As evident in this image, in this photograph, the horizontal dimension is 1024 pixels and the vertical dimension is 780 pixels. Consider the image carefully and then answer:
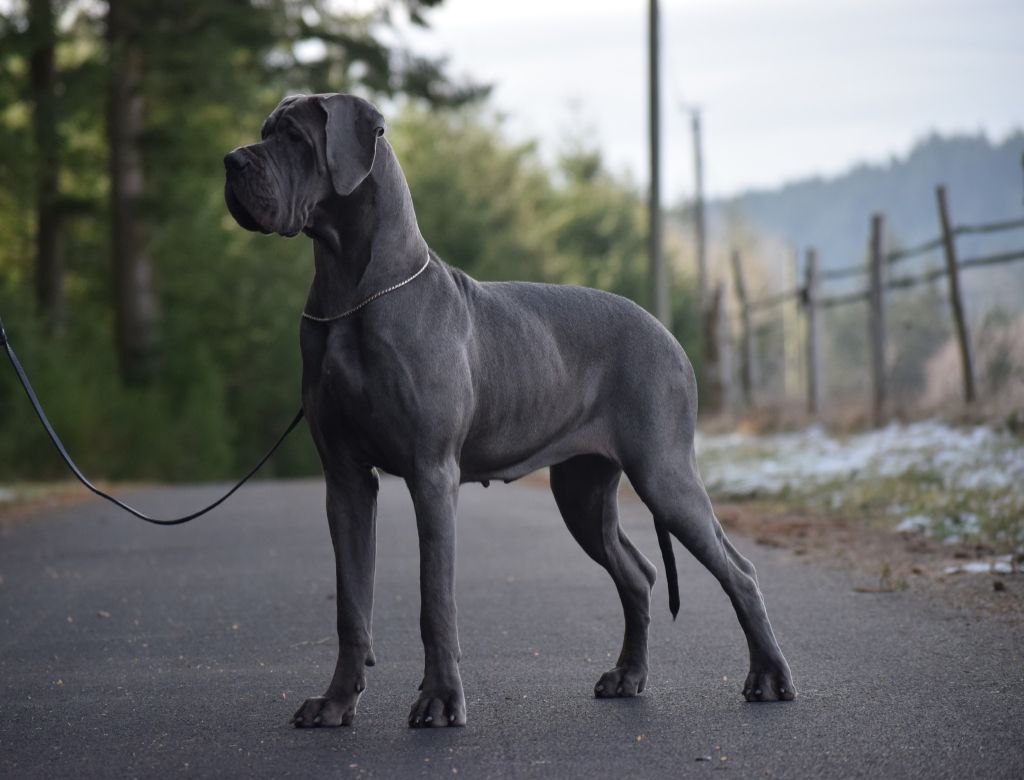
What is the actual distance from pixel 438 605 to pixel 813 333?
58.0 ft

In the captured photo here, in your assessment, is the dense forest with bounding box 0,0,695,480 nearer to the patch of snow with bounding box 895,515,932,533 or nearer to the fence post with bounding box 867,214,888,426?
the fence post with bounding box 867,214,888,426

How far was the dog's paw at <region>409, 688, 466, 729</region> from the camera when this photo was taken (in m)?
4.75

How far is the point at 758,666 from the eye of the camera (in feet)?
17.1

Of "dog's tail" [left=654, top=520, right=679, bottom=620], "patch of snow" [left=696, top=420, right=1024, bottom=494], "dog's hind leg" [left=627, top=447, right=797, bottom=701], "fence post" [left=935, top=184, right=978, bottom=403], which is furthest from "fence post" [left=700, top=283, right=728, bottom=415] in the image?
"dog's hind leg" [left=627, top=447, right=797, bottom=701]

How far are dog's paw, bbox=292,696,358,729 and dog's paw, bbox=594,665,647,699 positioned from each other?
0.99 meters

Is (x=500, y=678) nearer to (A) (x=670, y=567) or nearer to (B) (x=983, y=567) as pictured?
(A) (x=670, y=567)

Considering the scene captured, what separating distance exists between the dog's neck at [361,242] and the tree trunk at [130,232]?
79.2 feet

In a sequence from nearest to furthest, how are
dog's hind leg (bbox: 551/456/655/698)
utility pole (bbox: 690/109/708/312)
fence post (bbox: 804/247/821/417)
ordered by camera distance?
1. dog's hind leg (bbox: 551/456/655/698)
2. fence post (bbox: 804/247/821/417)
3. utility pole (bbox: 690/109/708/312)

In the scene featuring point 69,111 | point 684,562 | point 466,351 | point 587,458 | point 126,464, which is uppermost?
point 69,111

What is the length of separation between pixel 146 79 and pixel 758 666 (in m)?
25.1

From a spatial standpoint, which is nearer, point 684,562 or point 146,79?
point 684,562

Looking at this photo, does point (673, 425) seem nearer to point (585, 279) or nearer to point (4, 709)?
point (4, 709)

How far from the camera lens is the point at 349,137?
4.78 metres

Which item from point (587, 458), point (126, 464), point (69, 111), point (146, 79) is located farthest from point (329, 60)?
point (587, 458)
